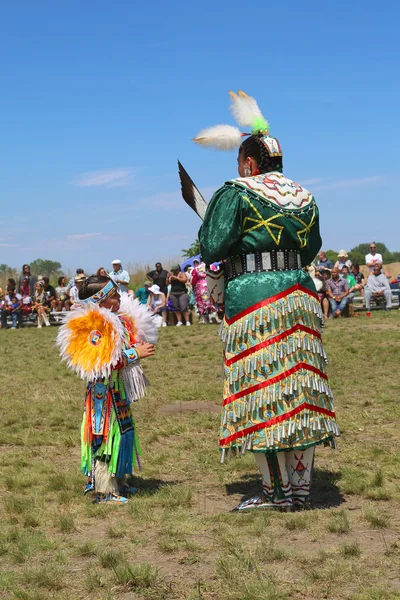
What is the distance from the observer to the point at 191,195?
4.66 m

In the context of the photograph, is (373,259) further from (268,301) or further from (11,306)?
(268,301)

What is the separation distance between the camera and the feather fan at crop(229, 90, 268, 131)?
15.1 feet

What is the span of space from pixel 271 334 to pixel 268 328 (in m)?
0.04

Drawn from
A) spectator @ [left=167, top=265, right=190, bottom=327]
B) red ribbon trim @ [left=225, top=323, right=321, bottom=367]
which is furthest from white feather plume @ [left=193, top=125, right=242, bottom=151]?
spectator @ [left=167, top=265, right=190, bottom=327]

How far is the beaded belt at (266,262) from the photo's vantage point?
4.32m

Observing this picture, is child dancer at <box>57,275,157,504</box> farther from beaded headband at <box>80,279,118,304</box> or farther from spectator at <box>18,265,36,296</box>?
spectator at <box>18,265,36,296</box>

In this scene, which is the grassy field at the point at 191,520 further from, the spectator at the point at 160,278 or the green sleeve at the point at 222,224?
the spectator at the point at 160,278

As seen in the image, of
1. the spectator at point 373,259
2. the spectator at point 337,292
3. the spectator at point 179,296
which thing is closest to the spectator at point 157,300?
the spectator at point 179,296

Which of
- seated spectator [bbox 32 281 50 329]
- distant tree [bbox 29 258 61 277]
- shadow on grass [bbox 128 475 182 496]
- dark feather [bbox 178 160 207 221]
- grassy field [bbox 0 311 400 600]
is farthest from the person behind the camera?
distant tree [bbox 29 258 61 277]

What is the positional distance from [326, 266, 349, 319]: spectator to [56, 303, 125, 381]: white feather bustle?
48.1 feet

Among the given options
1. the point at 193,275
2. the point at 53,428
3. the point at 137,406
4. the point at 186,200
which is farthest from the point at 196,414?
the point at 193,275

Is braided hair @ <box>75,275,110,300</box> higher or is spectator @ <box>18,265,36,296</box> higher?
spectator @ <box>18,265,36,296</box>

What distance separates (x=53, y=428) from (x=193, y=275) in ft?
41.1

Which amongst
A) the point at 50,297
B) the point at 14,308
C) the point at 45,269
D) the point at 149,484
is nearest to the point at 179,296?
the point at 50,297
